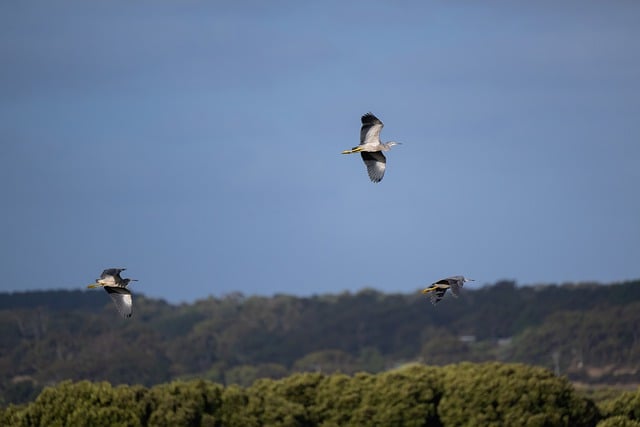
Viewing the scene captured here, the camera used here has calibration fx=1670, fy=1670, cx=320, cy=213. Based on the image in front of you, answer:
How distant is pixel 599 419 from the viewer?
245 feet

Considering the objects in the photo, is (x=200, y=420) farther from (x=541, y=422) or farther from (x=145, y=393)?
(x=541, y=422)

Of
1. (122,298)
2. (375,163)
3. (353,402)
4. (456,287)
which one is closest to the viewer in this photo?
(456,287)

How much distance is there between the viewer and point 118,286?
35.3m

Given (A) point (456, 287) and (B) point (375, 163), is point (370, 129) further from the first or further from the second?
(A) point (456, 287)

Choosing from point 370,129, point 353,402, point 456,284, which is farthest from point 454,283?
point 353,402

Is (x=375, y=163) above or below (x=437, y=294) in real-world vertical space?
above

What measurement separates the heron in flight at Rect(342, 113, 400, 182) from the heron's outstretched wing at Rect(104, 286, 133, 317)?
5858 mm

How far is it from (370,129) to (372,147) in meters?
0.54

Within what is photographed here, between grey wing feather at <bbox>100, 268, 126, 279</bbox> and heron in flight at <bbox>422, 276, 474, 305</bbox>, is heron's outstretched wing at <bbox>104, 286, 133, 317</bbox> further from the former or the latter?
heron in flight at <bbox>422, 276, 474, 305</bbox>

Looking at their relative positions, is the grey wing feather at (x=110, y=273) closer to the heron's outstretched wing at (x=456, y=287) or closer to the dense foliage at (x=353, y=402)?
the heron's outstretched wing at (x=456, y=287)

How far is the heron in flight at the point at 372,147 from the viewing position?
1462 inches

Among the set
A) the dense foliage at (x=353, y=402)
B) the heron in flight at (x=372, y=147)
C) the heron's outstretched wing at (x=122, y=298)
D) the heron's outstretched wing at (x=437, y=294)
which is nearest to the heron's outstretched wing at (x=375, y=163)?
the heron in flight at (x=372, y=147)

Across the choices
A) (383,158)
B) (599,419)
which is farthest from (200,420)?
(383,158)

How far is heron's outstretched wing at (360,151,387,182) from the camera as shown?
37.1 metres
